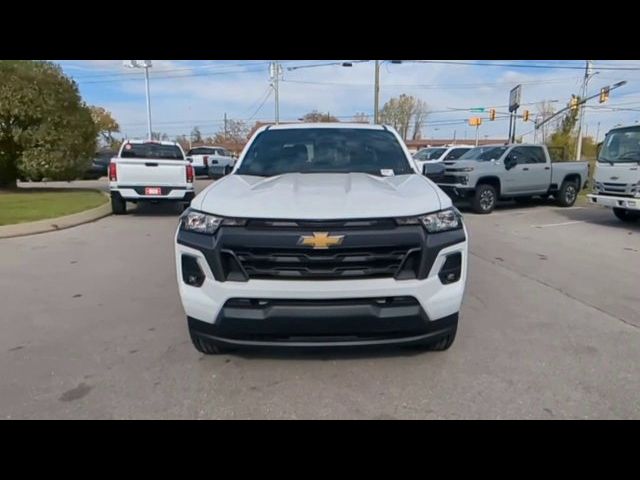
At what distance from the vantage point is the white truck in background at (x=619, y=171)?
956 cm

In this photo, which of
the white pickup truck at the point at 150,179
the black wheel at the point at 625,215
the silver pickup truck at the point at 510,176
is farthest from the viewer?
the silver pickup truck at the point at 510,176

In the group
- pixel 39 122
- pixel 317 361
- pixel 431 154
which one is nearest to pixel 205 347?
pixel 317 361

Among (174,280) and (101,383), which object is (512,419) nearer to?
(101,383)

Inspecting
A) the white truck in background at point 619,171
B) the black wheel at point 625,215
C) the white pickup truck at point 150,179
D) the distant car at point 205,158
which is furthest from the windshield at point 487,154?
the distant car at point 205,158

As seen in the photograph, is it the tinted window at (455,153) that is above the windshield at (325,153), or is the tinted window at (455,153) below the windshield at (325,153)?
above

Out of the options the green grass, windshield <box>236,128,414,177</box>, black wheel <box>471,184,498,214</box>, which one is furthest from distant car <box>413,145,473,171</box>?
windshield <box>236,128,414,177</box>

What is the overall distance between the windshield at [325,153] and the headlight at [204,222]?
3.69 ft

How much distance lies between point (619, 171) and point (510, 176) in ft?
10.8

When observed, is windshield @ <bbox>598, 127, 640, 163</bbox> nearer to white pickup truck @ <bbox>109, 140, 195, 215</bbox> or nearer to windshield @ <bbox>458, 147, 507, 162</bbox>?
windshield @ <bbox>458, 147, 507, 162</bbox>

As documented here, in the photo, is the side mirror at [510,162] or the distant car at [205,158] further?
the distant car at [205,158]

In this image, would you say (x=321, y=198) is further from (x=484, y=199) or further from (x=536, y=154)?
(x=536, y=154)

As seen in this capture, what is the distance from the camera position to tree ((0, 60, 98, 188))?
14656 millimetres

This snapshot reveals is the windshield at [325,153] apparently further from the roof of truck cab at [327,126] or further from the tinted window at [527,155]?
the tinted window at [527,155]
